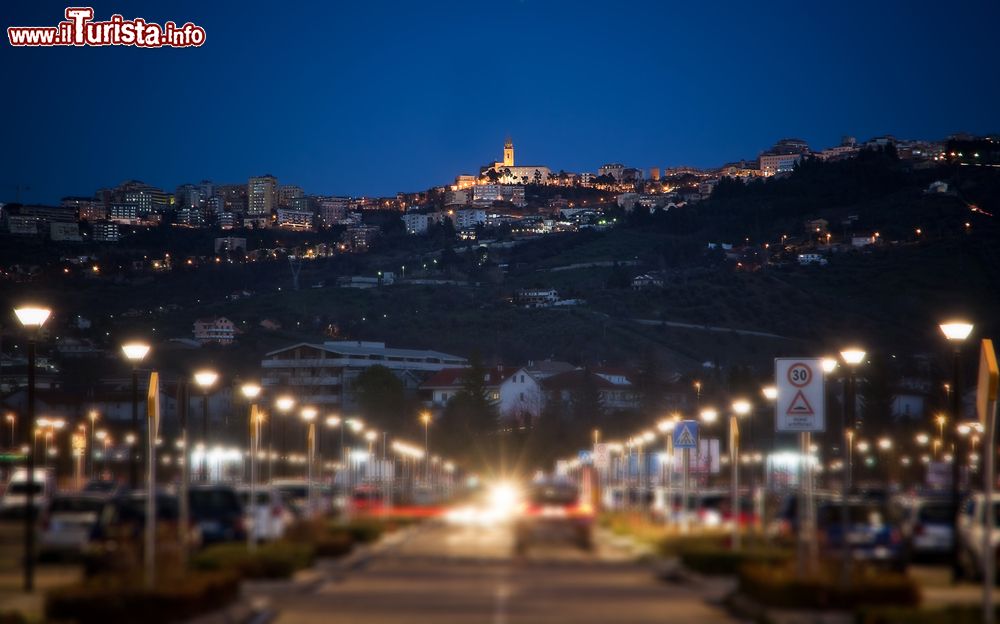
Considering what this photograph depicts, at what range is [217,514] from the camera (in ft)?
111

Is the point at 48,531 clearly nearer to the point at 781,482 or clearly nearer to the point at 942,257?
the point at 781,482

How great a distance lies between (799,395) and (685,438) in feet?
56.3

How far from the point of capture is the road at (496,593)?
22016mm

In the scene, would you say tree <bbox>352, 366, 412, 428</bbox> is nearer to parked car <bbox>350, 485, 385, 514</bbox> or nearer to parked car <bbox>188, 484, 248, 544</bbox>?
parked car <bbox>350, 485, 385, 514</bbox>

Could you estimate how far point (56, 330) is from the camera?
621 feet

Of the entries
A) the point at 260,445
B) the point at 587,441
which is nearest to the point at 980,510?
the point at 260,445

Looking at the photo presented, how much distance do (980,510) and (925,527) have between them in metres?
4.82

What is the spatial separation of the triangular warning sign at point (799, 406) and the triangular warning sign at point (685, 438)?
16.9 meters

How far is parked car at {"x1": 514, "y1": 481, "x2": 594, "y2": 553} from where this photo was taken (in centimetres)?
3697

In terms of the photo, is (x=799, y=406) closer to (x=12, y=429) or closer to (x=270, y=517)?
(x=270, y=517)

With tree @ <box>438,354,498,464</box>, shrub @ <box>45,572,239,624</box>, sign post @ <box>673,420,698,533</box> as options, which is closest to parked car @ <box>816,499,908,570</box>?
sign post @ <box>673,420,698,533</box>

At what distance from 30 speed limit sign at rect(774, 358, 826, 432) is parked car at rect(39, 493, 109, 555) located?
15.7 metres

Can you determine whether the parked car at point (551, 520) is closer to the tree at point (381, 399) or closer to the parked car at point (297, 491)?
the parked car at point (297, 491)

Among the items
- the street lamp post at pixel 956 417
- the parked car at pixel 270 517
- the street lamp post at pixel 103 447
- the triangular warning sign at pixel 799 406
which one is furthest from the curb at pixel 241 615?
the street lamp post at pixel 103 447
